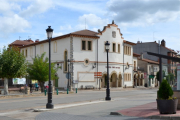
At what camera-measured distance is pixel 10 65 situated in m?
30.9

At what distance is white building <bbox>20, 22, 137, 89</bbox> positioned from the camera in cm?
4647

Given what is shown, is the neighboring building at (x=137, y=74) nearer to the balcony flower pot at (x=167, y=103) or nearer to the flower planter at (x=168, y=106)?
the balcony flower pot at (x=167, y=103)

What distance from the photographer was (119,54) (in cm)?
5247

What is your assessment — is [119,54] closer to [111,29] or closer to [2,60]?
[111,29]

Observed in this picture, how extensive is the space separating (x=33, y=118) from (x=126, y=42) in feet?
141

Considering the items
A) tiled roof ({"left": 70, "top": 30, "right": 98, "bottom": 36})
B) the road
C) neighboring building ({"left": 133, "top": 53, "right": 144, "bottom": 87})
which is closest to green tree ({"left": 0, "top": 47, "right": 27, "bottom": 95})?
the road

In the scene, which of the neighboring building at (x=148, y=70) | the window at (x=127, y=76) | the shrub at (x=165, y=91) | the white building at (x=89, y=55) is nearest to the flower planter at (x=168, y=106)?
the shrub at (x=165, y=91)

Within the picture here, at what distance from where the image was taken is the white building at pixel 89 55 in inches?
1829

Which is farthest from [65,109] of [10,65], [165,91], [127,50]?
[127,50]

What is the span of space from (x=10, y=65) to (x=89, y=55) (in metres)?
19.3

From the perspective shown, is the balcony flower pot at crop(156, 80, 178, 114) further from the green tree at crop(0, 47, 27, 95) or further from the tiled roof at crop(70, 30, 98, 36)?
the tiled roof at crop(70, 30, 98, 36)

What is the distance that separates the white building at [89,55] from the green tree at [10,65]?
1482 centimetres

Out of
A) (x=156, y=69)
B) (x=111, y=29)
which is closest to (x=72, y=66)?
(x=111, y=29)

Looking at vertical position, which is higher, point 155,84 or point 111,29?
point 111,29
